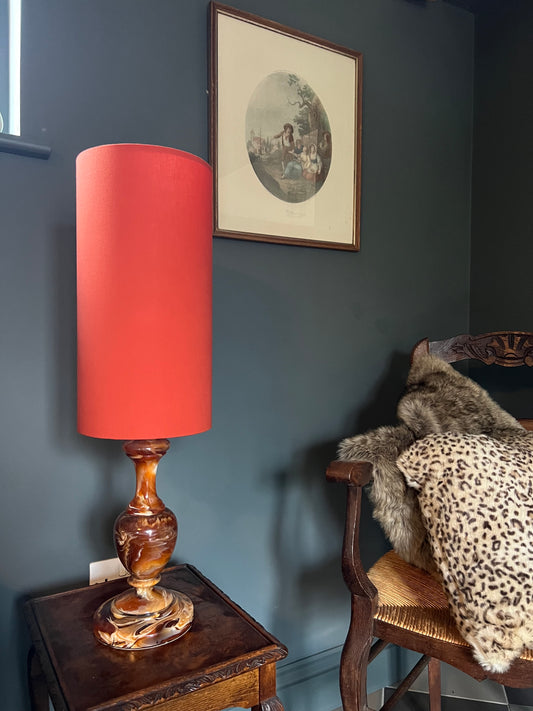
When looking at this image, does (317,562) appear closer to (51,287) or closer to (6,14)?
(51,287)

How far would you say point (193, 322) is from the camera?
2.90ft

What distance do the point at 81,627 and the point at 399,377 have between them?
3.94ft

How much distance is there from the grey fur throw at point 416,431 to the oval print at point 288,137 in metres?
0.65

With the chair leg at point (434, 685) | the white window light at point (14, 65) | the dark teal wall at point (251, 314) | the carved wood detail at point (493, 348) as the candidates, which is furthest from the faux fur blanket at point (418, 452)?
the white window light at point (14, 65)

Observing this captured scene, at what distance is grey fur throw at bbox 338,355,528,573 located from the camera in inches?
46.5

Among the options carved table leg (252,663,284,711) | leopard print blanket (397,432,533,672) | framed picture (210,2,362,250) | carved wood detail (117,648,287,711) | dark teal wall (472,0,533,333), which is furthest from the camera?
dark teal wall (472,0,533,333)

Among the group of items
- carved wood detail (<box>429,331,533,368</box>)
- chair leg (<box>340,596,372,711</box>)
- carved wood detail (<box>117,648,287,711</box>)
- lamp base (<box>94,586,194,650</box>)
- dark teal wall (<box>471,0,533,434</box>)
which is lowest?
chair leg (<box>340,596,372,711</box>)

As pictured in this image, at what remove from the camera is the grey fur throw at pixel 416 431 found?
1.18 metres

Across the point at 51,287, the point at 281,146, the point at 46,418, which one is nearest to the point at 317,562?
the point at 46,418

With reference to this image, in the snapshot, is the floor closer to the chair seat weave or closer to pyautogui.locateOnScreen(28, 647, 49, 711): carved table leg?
the chair seat weave

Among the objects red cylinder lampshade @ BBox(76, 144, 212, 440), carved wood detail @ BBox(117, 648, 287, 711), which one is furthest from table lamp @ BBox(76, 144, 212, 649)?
carved wood detail @ BBox(117, 648, 287, 711)

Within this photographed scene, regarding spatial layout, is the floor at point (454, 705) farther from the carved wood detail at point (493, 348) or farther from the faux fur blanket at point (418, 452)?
the carved wood detail at point (493, 348)

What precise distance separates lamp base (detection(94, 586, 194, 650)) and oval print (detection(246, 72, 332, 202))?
107 centimetres

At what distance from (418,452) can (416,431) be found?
14 centimetres
